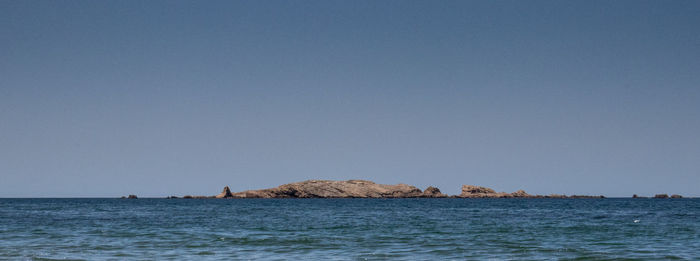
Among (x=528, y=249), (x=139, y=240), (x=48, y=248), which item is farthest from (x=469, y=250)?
(x=48, y=248)

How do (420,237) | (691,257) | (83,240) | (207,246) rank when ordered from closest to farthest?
(691,257)
(207,246)
(83,240)
(420,237)

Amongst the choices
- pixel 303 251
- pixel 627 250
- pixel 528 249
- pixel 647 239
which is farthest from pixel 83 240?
pixel 647 239

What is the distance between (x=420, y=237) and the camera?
1478 inches

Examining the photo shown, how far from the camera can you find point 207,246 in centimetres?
3103

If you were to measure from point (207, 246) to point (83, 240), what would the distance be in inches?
367

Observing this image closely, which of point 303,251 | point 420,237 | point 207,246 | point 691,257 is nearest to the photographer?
point 691,257

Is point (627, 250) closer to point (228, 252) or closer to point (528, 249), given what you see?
point (528, 249)

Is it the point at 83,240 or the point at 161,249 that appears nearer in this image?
the point at 161,249

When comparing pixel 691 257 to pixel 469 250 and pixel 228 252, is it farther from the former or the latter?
pixel 228 252

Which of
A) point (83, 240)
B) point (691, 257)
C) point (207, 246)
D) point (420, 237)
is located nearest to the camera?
point (691, 257)

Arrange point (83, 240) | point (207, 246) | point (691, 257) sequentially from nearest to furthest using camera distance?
point (691, 257), point (207, 246), point (83, 240)

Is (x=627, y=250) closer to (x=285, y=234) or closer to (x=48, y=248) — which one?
(x=285, y=234)

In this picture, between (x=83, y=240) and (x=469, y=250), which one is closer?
(x=469, y=250)

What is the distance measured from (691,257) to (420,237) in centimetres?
1560
